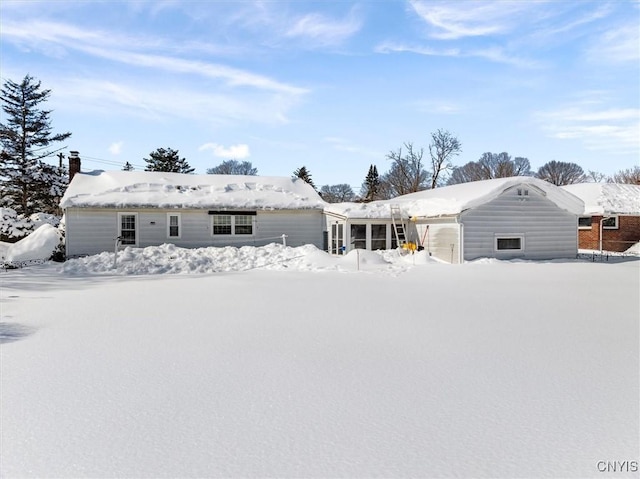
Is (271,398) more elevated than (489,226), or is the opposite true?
(489,226)

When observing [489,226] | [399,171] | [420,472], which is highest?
[399,171]

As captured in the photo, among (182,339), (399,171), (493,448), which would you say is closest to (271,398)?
(493,448)

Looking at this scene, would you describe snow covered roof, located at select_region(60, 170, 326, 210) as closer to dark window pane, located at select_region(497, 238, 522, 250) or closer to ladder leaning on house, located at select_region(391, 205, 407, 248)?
ladder leaning on house, located at select_region(391, 205, 407, 248)

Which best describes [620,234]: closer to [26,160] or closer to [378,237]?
[378,237]

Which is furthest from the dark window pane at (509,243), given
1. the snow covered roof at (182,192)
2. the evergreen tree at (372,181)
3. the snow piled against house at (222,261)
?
the evergreen tree at (372,181)

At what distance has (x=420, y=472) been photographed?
2.97 meters

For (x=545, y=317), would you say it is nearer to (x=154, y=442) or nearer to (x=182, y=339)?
(x=182, y=339)

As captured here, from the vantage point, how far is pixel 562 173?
71.1 metres

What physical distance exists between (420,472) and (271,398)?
1606mm

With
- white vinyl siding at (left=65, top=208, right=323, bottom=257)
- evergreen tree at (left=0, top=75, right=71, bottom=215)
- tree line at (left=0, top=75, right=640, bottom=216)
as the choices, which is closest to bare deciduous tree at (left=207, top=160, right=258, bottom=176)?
tree line at (left=0, top=75, right=640, bottom=216)

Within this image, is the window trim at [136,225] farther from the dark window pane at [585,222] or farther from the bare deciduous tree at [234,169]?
the bare deciduous tree at [234,169]

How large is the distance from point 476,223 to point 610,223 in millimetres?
14132

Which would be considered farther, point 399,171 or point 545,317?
point 399,171

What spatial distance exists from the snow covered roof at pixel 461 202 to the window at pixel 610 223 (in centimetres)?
774
